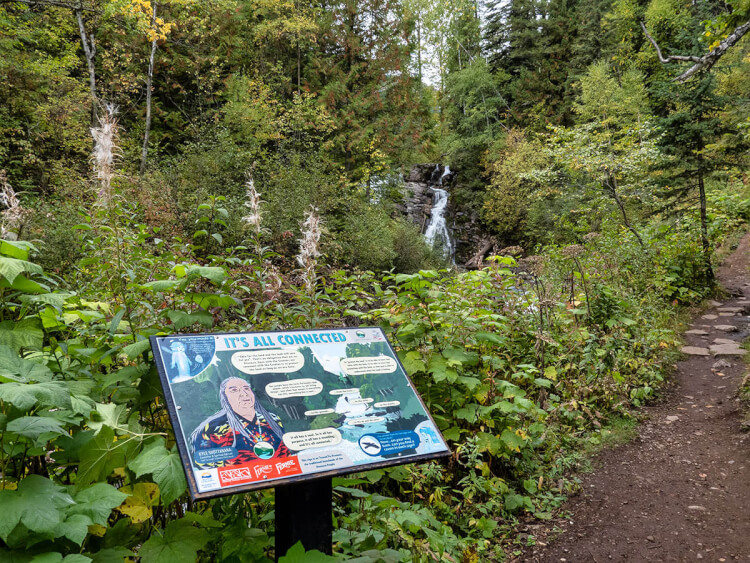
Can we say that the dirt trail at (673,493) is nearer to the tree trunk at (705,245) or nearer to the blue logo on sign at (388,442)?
the blue logo on sign at (388,442)

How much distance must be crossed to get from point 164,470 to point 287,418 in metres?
0.40

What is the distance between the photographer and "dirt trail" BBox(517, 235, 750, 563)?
2.71 meters

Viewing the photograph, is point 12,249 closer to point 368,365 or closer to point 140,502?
point 140,502

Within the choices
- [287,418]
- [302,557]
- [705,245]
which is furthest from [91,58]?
[705,245]

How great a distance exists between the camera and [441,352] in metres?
3.13

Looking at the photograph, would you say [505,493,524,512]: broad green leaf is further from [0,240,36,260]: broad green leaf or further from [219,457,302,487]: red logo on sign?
[0,240,36,260]: broad green leaf

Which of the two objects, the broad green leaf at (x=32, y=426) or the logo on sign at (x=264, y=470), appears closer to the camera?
the broad green leaf at (x=32, y=426)

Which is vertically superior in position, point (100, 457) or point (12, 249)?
point (12, 249)

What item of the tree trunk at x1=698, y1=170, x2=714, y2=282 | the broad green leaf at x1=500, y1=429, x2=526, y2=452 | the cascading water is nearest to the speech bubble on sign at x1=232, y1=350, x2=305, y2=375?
the broad green leaf at x1=500, y1=429, x2=526, y2=452

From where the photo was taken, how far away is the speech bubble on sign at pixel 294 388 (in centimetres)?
156

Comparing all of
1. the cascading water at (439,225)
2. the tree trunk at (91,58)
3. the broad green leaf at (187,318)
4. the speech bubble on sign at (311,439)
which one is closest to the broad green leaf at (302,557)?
the speech bubble on sign at (311,439)

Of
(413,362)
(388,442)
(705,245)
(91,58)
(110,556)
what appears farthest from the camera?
(91,58)

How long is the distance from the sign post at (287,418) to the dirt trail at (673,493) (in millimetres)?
1837

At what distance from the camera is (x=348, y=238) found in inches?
539
